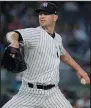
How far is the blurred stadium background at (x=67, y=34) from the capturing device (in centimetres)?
910

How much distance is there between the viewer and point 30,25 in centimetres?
914

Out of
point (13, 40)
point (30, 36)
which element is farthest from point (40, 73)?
point (13, 40)

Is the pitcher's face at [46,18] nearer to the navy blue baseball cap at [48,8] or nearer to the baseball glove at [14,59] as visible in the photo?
the navy blue baseball cap at [48,8]

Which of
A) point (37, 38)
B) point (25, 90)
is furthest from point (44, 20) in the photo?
point (25, 90)

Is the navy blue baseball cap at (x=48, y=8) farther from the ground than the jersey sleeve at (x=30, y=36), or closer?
farther from the ground

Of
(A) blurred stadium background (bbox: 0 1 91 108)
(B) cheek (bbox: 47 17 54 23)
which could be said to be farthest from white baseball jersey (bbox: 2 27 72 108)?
(A) blurred stadium background (bbox: 0 1 91 108)

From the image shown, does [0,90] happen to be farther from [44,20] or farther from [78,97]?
[44,20]

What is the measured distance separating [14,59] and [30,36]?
359 mm

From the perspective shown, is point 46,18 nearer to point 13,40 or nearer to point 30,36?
point 30,36

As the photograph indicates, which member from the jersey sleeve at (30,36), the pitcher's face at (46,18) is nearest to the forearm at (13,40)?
the jersey sleeve at (30,36)

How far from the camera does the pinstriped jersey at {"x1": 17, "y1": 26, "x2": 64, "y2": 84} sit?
5461 mm

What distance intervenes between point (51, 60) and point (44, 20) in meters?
0.46

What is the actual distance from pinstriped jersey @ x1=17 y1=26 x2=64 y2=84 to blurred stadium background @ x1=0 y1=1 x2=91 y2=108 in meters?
3.49

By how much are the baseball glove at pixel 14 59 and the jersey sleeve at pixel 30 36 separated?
0.20m
